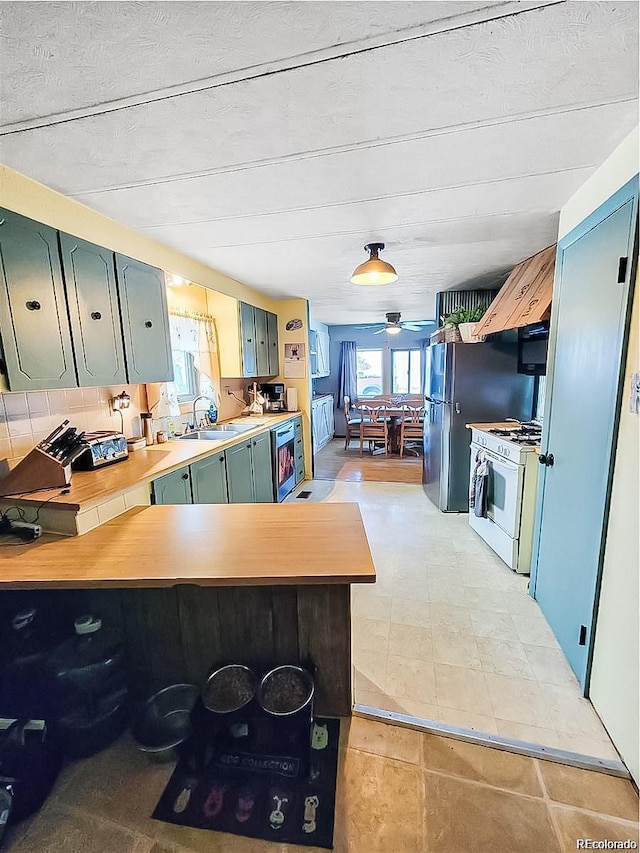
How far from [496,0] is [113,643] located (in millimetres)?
2327

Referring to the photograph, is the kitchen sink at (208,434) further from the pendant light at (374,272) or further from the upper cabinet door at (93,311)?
the pendant light at (374,272)

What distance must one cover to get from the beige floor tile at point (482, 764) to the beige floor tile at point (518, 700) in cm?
20

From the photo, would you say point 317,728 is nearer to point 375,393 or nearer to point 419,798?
point 419,798

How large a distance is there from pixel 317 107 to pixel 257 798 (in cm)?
232

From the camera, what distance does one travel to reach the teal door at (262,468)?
11.1 ft

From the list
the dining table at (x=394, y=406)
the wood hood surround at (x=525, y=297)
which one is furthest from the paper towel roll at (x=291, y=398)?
the wood hood surround at (x=525, y=297)

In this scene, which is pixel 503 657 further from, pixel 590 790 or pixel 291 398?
pixel 291 398

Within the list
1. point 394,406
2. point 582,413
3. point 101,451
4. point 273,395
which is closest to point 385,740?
point 582,413

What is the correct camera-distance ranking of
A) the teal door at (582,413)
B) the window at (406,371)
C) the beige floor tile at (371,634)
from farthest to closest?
the window at (406,371) → the beige floor tile at (371,634) → the teal door at (582,413)

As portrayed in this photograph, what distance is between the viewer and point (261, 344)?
13.6 feet

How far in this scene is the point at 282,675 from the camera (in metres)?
1.32

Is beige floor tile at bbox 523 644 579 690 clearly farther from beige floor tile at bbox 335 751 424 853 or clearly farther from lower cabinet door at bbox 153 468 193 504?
lower cabinet door at bbox 153 468 193 504

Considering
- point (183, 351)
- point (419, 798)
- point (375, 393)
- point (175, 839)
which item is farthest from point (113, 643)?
point (375, 393)

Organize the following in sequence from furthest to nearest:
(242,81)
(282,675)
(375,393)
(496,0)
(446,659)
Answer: (375,393) → (446,659) → (282,675) → (242,81) → (496,0)
